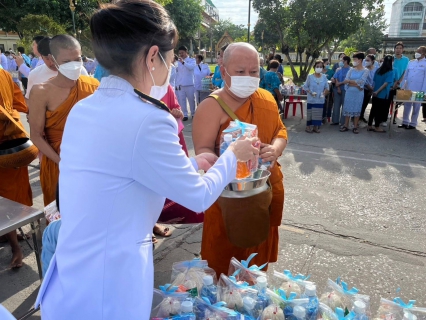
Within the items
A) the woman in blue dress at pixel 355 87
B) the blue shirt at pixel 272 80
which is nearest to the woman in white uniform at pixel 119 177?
the blue shirt at pixel 272 80

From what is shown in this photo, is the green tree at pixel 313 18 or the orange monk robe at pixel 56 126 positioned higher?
the green tree at pixel 313 18

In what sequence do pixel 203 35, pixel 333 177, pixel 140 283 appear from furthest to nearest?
pixel 203 35
pixel 333 177
pixel 140 283

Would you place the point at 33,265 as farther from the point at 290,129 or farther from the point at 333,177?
the point at 290,129

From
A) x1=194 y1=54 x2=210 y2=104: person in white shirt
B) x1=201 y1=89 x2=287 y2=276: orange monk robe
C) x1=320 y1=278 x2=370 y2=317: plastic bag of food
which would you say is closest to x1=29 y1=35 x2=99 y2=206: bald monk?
x1=201 y1=89 x2=287 y2=276: orange monk robe

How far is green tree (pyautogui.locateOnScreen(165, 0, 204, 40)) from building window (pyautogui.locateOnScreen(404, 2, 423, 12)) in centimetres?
5934

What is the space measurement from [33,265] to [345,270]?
2733 mm

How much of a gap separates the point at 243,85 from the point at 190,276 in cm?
119

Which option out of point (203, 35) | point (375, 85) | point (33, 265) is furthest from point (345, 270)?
point (203, 35)

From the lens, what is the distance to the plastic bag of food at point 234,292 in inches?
58.1

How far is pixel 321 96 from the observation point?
25.6ft

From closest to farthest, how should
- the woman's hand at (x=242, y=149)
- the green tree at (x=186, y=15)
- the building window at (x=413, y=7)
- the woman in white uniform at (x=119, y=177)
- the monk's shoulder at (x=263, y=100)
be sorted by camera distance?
the woman in white uniform at (x=119, y=177)
the woman's hand at (x=242, y=149)
the monk's shoulder at (x=263, y=100)
the green tree at (x=186, y=15)
the building window at (x=413, y=7)

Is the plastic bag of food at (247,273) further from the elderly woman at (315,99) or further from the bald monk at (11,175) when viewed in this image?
the elderly woman at (315,99)

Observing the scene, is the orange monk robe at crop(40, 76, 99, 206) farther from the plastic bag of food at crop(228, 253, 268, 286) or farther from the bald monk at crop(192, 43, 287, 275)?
the plastic bag of food at crop(228, 253, 268, 286)

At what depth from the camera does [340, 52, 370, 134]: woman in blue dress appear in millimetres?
7542
